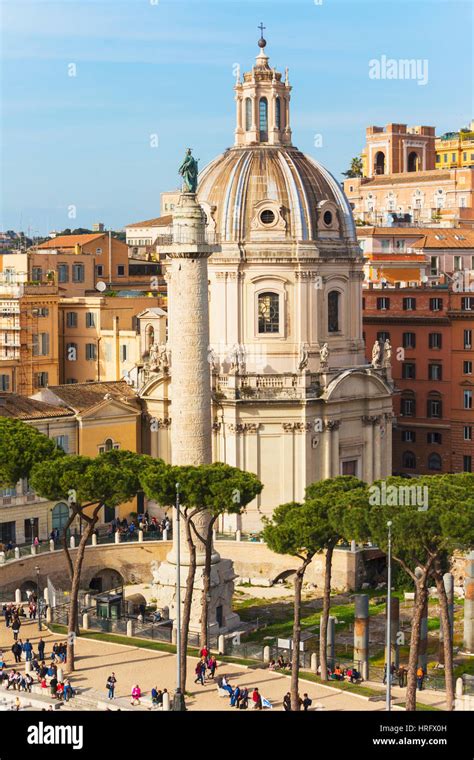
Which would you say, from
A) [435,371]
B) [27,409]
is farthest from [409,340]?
[27,409]

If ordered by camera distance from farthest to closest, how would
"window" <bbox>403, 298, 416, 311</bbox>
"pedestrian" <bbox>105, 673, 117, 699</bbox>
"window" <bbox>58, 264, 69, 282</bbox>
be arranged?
"window" <bbox>58, 264, 69, 282</bbox> < "window" <bbox>403, 298, 416, 311</bbox> < "pedestrian" <bbox>105, 673, 117, 699</bbox>

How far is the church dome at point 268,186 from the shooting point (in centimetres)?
8162

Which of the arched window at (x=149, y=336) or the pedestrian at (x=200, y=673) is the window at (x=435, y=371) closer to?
the arched window at (x=149, y=336)

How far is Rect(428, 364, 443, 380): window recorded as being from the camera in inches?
3782

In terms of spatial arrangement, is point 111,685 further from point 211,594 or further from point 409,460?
point 409,460

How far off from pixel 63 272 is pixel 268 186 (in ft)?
80.1

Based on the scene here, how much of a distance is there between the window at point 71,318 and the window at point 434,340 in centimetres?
1994

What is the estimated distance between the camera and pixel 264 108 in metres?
85.0

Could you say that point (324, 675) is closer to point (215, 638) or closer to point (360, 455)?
point (215, 638)

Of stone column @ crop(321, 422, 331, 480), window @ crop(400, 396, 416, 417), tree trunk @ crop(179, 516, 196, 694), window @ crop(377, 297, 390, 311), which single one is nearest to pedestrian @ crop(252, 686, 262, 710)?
tree trunk @ crop(179, 516, 196, 694)

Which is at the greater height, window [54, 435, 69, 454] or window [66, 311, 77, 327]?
window [66, 311, 77, 327]

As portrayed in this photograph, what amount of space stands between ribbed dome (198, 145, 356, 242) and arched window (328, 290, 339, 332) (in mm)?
2959

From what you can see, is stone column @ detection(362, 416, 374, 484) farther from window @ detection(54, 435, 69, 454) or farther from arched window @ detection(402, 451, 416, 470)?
window @ detection(54, 435, 69, 454)

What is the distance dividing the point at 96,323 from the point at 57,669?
1481 inches
